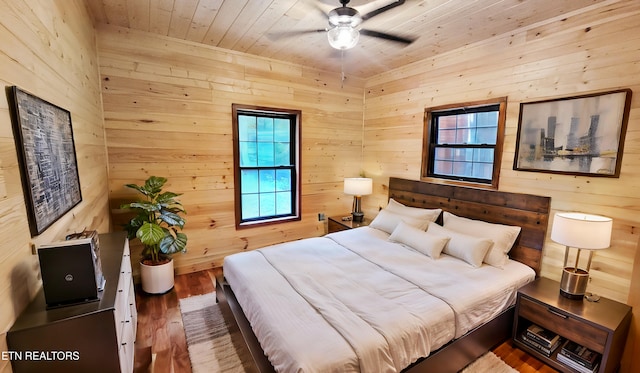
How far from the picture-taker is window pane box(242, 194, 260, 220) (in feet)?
12.5

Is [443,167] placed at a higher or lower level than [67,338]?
higher

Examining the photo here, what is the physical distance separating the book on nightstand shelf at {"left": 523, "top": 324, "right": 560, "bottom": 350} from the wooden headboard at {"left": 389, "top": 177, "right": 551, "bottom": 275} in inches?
20.2

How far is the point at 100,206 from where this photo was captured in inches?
97.0

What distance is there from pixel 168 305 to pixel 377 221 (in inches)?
96.4

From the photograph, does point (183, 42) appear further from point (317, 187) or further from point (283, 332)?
point (283, 332)

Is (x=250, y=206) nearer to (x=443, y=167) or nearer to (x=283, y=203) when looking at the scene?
(x=283, y=203)

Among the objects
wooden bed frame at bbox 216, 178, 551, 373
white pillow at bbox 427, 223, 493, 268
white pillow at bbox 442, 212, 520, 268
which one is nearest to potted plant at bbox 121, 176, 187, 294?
wooden bed frame at bbox 216, 178, 551, 373

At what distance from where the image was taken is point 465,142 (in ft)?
10.7

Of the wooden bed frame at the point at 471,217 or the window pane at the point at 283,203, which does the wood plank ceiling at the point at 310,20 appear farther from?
the window pane at the point at 283,203

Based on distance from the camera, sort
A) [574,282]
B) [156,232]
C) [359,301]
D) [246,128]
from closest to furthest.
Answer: [359,301] → [574,282] → [156,232] → [246,128]

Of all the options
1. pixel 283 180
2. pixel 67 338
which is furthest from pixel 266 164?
pixel 67 338

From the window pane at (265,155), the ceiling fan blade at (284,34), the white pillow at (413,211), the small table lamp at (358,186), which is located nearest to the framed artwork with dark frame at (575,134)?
the white pillow at (413,211)

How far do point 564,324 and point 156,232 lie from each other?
3373 mm

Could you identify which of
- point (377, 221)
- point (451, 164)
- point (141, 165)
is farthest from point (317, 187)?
point (141, 165)
